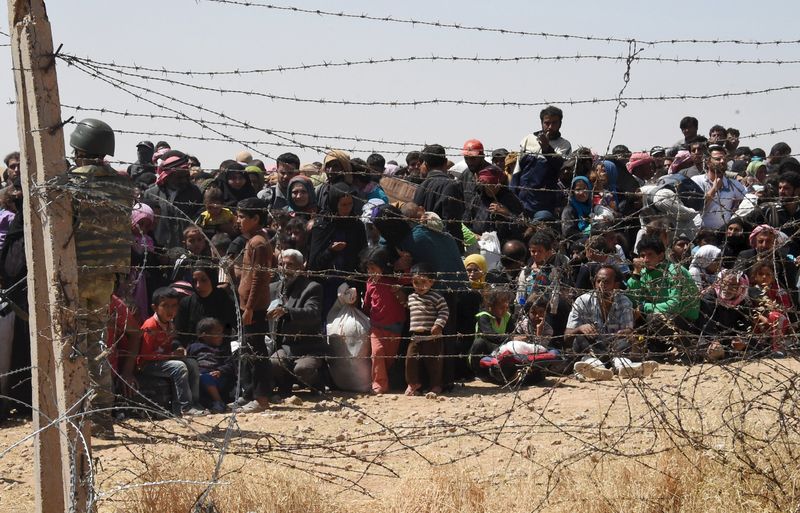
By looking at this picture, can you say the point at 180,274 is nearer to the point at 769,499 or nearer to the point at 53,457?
the point at 53,457

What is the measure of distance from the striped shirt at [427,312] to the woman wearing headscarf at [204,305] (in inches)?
57.7

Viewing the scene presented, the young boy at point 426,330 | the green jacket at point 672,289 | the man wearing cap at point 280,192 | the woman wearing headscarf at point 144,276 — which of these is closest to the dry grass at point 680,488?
the green jacket at point 672,289

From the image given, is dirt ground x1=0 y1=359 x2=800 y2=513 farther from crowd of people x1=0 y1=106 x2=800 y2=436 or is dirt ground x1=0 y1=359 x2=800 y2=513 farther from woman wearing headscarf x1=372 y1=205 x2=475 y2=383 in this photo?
woman wearing headscarf x1=372 y1=205 x2=475 y2=383

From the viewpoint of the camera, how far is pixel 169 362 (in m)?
8.82

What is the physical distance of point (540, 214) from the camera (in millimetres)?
9898

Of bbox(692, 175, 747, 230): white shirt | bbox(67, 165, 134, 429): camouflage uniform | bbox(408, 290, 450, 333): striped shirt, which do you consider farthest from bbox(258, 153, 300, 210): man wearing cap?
bbox(67, 165, 134, 429): camouflage uniform

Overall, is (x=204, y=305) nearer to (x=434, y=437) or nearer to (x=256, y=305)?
(x=256, y=305)

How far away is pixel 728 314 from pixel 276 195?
458 centimetres

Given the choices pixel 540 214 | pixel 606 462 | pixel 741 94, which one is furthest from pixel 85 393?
pixel 540 214

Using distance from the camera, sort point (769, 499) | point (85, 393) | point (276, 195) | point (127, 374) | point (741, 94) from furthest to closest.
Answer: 1. point (276, 195)
2. point (127, 374)
3. point (741, 94)
4. point (769, 499)
5. point (85, 393)

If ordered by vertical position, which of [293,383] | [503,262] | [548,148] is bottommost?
[293,383]

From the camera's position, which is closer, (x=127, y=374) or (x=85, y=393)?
(x=85, y=393)

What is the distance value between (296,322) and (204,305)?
78cm

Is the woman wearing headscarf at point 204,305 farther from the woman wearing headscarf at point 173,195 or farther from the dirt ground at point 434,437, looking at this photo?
the woman wearing headscarf at point 173,195
